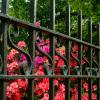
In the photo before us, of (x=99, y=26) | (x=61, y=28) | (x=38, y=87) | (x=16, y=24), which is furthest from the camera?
(x=61, y=28)

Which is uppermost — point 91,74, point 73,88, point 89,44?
point 89,44

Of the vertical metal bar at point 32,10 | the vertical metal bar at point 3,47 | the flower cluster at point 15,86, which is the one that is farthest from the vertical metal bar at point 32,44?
the flower cluster at point 15,86

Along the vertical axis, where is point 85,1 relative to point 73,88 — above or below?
above

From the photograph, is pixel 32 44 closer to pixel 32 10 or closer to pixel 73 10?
pixel 32 10

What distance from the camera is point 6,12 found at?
2.13 metres

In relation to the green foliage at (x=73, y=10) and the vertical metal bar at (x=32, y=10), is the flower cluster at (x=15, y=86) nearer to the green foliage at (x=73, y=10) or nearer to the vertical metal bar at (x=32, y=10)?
the green foliage at (x=73, y=10)

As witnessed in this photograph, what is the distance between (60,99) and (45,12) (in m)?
3.08

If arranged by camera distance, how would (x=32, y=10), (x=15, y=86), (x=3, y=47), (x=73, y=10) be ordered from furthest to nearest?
(x=73, y=10) → (x=15, y=86) → (x=32, y=10) → (x=3, y=47)

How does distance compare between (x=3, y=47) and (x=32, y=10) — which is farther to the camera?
(x=32, y=10)

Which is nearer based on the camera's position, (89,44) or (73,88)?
(89,44)

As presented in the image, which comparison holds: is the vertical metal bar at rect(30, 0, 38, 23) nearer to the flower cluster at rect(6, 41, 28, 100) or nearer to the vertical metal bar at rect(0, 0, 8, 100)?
the vertical metal bar at rect(0, 0, 8, 100)

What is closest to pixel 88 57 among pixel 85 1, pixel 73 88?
pixel 73 88

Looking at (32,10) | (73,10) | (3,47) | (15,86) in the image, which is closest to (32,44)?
(32,10)

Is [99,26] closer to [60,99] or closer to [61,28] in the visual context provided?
[60,99]
